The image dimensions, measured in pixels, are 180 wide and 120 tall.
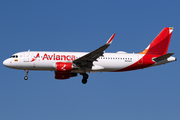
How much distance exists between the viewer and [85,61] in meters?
45.2

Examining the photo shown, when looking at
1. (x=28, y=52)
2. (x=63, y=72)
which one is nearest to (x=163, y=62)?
(x=63, y=72)

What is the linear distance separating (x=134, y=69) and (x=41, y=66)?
13486 mm

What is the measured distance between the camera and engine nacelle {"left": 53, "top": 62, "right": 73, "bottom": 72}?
145 feet

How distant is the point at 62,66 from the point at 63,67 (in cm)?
19

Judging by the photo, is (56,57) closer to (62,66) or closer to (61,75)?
(62,66)

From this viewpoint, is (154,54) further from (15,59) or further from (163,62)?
(15,59)

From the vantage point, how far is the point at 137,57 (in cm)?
4847

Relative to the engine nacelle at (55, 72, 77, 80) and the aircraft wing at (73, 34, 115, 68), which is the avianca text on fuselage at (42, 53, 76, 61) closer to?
the aircraft wing at (73, 34, 115, 68)

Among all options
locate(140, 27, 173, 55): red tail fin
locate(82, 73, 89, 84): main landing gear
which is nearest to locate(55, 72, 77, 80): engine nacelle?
locate(82, 73, 89, 84): main landing gear

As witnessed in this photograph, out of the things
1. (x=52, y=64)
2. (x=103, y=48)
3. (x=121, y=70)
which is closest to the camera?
(x=103, y=48)

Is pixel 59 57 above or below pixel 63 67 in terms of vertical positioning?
above

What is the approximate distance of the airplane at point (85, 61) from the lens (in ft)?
147

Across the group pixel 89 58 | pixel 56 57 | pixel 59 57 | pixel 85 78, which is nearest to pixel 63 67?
pixel 59 57

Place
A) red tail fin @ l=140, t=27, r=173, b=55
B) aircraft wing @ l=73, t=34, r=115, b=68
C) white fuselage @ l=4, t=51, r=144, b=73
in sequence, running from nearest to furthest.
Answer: aircraft wing @ l=73, t=34, r=115, b=68, white fuselage @ l=4, t=51, r=144, b=73, red tail fin @ l=140, t=27, r=173, b=55
